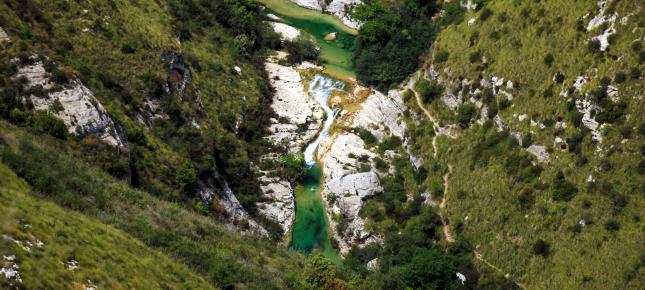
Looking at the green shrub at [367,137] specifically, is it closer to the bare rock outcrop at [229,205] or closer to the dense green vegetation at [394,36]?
the dense green vegetation at [394,36]

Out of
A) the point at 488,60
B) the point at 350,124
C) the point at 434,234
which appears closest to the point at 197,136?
the point at 350,124

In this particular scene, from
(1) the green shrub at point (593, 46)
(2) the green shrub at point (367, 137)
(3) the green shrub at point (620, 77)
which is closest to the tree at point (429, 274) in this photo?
(2) the green shrub at point (367, 137)

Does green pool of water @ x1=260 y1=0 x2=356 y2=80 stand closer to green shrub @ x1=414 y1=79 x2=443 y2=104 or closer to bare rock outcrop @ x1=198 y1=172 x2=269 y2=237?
green shrub @ x1=414 y1=79 x2=443 y2=104

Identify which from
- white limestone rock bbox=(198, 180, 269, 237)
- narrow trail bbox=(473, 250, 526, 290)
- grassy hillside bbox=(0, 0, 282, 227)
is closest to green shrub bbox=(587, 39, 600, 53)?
narrow trail bbox=(473, 250, 526, 290)

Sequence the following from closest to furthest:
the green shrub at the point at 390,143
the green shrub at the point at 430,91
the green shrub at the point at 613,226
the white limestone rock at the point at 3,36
→ the white limestone rock at the point at 3,36 → the green shrub at the point at 613,226 → the green shrub at the point at 390,143 → the green shrub at the point at 430,91

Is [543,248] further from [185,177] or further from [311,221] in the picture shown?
[185,177]

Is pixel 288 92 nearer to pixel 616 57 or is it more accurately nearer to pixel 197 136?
pixel 197 136
